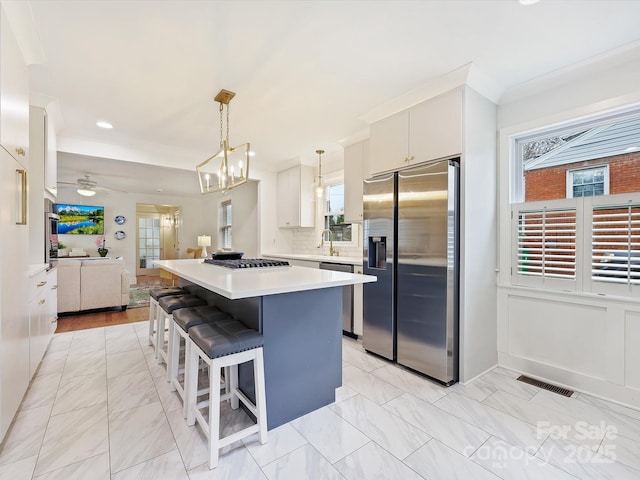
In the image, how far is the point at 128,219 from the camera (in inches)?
307

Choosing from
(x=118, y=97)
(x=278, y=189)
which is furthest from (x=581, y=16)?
(x=278, y=189)

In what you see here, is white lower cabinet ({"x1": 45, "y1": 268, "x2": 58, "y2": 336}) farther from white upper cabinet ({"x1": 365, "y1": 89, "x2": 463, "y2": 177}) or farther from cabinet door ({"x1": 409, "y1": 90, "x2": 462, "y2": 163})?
cabinet door ({"x1": 409, "y1": 90, "x2": 462, "y2": 163})

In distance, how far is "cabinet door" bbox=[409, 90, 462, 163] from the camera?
249 centimetres

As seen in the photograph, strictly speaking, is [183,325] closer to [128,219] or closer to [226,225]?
[226,225]

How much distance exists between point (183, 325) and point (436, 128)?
252cm

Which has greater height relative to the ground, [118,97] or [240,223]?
[118,97]

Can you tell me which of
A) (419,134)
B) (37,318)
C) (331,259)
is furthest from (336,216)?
(37,318)

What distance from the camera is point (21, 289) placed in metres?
2.03

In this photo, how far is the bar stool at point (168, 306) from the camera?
2.54m

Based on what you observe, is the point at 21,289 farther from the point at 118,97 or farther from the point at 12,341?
the point at 118,97

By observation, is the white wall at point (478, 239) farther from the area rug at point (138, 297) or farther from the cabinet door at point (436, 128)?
the area rug at point (138, 297)

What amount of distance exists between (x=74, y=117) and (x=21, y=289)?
7.07ft

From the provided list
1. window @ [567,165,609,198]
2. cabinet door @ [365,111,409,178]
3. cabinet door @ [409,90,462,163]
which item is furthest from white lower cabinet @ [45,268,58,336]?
window @ [567,165,609,198]

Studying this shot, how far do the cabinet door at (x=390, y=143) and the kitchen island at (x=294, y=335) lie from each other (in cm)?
143
